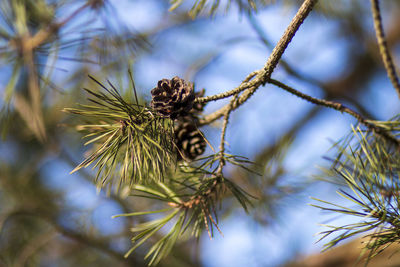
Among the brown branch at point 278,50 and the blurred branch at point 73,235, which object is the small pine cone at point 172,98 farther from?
the blurred branch at point 73,235

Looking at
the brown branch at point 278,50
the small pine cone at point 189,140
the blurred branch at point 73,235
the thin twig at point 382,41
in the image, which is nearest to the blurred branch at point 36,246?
the blurred branch at point 73,235

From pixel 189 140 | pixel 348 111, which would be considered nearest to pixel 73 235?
pixel 189 140

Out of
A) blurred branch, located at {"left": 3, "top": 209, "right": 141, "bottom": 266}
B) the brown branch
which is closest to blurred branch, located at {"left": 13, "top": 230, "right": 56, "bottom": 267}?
blurred branch, located at {"left": 3, "top": 209, "right": 141, "bottom": 266}

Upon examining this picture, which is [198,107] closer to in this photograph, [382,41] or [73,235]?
[382,41]

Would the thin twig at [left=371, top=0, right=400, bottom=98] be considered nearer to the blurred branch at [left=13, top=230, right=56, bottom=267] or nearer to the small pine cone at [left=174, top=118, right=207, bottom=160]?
the small pine cone at [left=174, top=118, right=207, bottom=160]

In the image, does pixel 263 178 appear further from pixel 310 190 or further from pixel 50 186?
pixel 50 186

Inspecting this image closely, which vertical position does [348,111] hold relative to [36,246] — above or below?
above

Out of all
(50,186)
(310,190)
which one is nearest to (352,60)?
(310,190)
